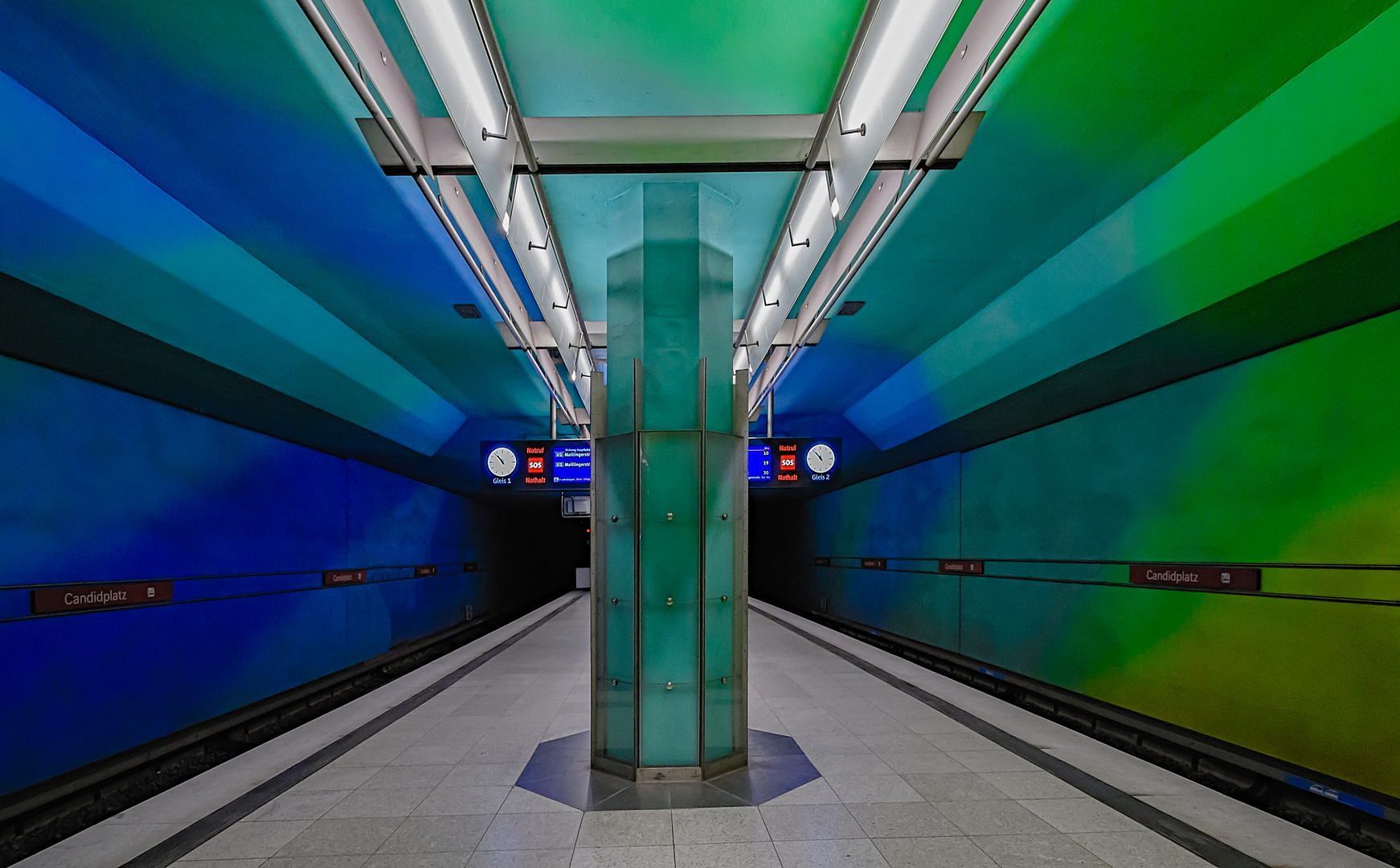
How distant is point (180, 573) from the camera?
6.05 m

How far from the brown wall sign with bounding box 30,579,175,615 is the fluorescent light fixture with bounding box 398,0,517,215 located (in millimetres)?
4095

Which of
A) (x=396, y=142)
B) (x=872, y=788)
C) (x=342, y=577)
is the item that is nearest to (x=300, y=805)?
(x=872, y=788)

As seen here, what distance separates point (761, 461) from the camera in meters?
10.0

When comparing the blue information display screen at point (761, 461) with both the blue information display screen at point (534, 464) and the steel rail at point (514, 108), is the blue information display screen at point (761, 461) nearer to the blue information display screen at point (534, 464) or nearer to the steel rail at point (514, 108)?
the blue information display screen at point (534, 464)

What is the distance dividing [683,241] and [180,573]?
207 inches

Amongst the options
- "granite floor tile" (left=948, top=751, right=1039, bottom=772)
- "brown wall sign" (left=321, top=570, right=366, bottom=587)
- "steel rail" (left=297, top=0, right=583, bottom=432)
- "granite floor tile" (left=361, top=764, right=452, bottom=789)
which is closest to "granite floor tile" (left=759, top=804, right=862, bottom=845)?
"granite floor tile" (left=948, top=751, right=1039, bottom=772)

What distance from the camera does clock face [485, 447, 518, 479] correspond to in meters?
10.1

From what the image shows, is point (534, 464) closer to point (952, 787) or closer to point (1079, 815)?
point (952, 787)

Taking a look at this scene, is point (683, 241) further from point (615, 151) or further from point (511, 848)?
point (511, 848)

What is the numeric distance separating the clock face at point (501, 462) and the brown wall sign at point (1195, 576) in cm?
768

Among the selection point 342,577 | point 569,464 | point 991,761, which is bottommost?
point 991,761

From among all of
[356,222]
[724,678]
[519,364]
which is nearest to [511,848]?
[724,678]

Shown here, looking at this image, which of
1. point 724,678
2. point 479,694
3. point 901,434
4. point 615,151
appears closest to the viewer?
point 615,151

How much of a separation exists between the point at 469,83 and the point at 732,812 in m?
3.77
